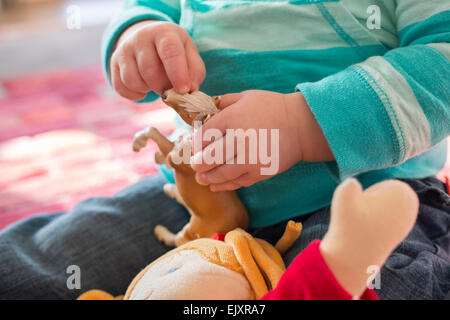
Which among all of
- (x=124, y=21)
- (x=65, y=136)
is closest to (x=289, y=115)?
(x=124, y=21)

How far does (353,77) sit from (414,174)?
18 cm

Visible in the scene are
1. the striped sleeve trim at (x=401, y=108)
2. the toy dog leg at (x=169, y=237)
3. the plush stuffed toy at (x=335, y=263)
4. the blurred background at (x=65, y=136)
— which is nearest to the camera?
the plush stuffed toy at (x=335, y=263)

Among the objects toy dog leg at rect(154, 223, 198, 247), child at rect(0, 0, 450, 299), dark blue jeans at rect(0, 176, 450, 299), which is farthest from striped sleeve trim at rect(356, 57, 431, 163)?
toy dog leg at rect(154, 223, 198, 247)

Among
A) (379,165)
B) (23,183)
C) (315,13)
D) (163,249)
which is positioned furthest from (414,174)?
(23,183)

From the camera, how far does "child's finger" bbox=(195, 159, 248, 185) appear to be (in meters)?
0.41

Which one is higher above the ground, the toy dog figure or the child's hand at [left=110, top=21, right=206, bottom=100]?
the child's hand at [left=110, top=21, right=206, bottom=100]

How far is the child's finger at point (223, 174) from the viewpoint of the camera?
413mm

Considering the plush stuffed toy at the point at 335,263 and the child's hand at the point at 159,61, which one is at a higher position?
the child's hand at the point at 159,61

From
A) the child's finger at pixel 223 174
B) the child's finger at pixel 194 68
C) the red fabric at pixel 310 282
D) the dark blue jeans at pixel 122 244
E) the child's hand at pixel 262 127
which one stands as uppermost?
the child's finger at pixel 194 68

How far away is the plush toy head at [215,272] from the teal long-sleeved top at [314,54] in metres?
0.08

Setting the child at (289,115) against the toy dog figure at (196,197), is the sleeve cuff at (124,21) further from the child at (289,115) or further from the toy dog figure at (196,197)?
the toy dog figure at (196,197)

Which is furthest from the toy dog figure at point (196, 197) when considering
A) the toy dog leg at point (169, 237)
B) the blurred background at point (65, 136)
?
the blurred background at point (65, 136)

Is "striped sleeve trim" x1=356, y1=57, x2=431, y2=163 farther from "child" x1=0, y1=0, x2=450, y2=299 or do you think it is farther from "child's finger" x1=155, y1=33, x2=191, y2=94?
"child's finger" x1=155, y1=33, x2=191, y2=94

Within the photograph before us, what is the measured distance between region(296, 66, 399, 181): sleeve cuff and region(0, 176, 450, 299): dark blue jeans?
3.7 inches
